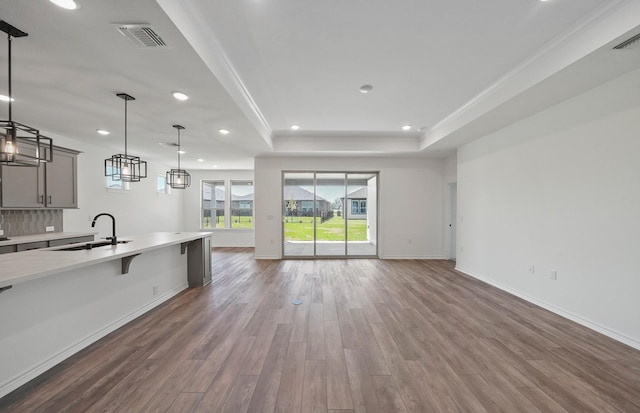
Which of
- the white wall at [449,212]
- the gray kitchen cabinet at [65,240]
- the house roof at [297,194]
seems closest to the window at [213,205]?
the house roof at [297,194]

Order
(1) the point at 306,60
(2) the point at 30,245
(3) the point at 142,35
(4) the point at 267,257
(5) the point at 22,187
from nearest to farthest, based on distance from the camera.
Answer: (3) the point at 142,35 < (1) the point at 306,60 < (2) the point at 30,245 < (5) the point at 22,187 < (4) the point at 267,257

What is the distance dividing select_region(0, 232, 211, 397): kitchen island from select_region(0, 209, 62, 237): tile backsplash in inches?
87.1

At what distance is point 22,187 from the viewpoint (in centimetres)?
399

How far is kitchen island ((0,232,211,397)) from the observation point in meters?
1.91

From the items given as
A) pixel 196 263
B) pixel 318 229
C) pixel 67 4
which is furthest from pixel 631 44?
pixel 318 229

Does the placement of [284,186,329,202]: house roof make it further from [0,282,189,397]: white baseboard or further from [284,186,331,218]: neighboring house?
[0,282,189,397]: white baseboard

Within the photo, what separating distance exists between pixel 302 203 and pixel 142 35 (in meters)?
5.30

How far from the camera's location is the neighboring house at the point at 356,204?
712 cm

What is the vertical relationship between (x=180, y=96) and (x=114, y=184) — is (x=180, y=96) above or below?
above

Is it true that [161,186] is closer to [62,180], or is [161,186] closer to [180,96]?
[62,180]

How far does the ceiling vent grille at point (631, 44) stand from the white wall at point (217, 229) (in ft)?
27.0

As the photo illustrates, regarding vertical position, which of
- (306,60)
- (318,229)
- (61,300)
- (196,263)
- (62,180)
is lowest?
(196,263)

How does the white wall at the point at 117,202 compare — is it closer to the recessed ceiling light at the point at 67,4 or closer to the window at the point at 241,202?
the window at the point at 241,202

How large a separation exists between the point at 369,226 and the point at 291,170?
8.54 ft
